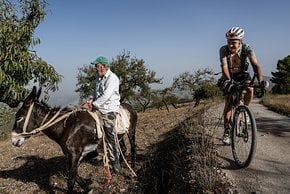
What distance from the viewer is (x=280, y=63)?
202ft

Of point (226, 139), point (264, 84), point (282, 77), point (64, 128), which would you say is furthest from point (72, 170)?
point (282, 77)

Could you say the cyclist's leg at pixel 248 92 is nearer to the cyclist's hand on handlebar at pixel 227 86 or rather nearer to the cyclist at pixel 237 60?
the cyclist at pixel 237 60

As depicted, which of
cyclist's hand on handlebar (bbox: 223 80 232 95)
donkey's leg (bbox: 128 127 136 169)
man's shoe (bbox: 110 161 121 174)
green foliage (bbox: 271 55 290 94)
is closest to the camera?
cyclist's hand on handlebar (bbox: 223 80 232 95)

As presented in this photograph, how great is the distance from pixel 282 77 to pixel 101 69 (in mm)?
58840

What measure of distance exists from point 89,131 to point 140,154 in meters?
3.14

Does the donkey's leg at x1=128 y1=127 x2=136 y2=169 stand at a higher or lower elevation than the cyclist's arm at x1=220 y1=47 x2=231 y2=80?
lower

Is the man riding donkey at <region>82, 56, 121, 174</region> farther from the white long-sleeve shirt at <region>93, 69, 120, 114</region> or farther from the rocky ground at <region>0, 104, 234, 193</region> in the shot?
the rocky ground at <region>0, 104, 234, 193</region>

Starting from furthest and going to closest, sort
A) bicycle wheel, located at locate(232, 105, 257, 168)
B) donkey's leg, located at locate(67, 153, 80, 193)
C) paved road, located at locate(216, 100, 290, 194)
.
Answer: donkey's leg, located at locate(67, 153, 80, 193) < bicycle wheel, located at locate(232, 105, 257, 168) < paved road, located at locate(216, 100, 290, 194)

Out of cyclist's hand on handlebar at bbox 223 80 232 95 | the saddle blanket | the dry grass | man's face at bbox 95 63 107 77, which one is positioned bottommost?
the dry grass

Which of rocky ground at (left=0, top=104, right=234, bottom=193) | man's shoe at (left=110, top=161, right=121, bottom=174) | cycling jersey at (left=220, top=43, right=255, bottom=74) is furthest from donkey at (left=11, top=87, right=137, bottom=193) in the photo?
cycling jersey at (left=220, top=43, right=255, bottom=74)

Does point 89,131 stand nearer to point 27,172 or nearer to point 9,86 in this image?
point 27,172

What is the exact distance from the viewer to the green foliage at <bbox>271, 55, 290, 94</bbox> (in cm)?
5594

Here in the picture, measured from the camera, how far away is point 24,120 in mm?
6152

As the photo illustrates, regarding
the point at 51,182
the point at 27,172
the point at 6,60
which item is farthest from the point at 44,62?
the point at 51,182
